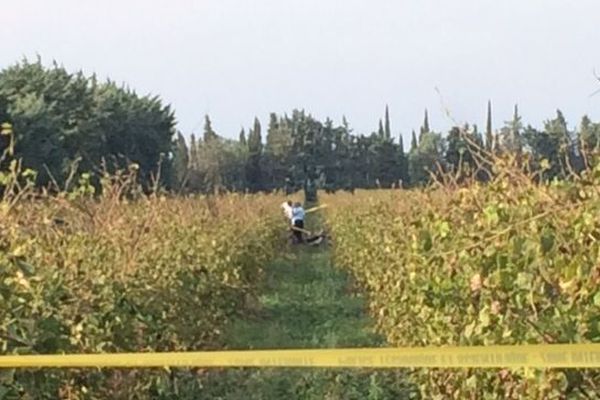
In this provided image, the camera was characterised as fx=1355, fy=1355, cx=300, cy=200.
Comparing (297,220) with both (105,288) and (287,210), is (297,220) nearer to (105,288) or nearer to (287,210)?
(287,210)

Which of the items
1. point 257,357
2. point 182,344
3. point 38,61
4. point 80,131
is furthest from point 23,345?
point 38,61

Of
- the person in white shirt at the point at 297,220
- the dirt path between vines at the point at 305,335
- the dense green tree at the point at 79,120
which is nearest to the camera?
the dirt path between vines at the point at 305,335

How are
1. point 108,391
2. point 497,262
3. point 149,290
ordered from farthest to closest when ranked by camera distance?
point 149,290 < point 108,391 < point 497,262

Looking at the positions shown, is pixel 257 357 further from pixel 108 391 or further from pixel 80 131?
pixel 80 131

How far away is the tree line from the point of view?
732 cm

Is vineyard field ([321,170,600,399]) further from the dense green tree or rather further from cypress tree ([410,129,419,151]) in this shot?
cypress tree ([410,129,419,151])

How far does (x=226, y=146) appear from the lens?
228ft

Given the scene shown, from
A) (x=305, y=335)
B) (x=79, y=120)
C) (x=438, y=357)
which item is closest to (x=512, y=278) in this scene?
(x=438, y=357)

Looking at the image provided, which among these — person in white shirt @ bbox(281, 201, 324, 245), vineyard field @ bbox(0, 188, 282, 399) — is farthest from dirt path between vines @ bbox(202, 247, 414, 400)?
person in white shirt @ bbox(281, 201, 324, 245)

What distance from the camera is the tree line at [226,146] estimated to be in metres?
7.32

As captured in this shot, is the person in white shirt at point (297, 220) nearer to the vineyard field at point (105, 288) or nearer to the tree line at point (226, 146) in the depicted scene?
the tree line at point (226, 146)

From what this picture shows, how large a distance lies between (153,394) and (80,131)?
32.0 m

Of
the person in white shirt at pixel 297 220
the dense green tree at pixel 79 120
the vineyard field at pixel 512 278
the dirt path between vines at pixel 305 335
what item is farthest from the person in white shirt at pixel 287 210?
the vineyard field at pixel 512 278

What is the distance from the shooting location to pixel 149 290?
9297 millimetres
